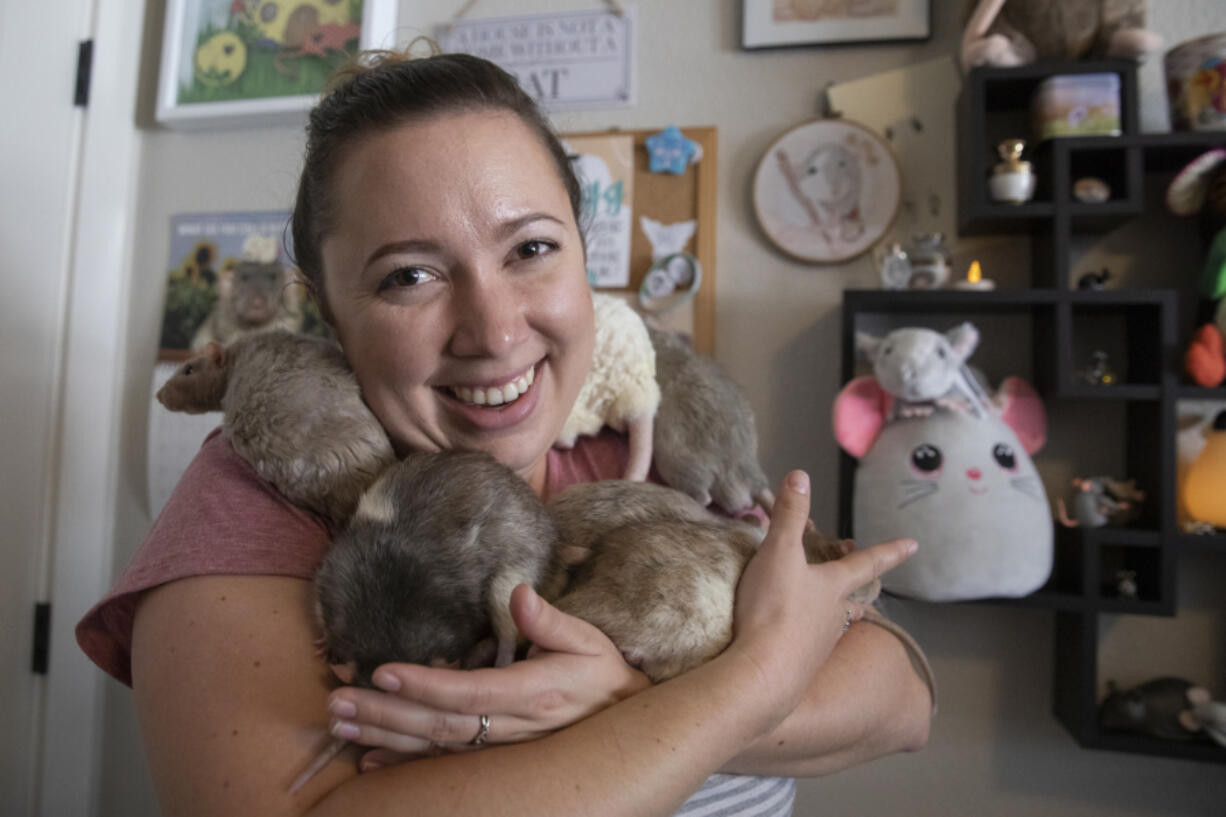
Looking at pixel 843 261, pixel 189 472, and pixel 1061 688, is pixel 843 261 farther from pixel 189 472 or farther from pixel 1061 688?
pixel 189 472

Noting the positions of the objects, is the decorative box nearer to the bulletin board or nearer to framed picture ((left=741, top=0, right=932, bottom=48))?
framed picture ((left=741, top=0, right=932, bottom=48))

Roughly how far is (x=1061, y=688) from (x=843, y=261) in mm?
1084

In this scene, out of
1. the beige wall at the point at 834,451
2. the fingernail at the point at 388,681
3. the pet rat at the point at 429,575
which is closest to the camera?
the fingernail at the point at 388,681

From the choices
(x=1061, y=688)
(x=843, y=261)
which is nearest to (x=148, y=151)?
(x=843, y=261)

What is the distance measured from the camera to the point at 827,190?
1.67 meters

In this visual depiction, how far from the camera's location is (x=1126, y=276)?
1.55 m

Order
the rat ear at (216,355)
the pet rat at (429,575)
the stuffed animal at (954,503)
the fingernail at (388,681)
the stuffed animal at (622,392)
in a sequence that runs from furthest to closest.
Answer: the stuffed animal at (954,503), the stuffed animal at (622,392), the rat ear at (216,355), the pet rat at (429,575), the fingernail at (388,681)

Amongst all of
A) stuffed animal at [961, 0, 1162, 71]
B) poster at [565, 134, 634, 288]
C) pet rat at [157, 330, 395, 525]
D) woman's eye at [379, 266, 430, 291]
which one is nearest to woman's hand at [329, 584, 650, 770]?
pet rat at [157, 330, 395, 525]

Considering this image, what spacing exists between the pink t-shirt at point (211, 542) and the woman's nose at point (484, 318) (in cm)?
27

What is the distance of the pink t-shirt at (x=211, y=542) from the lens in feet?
2.24

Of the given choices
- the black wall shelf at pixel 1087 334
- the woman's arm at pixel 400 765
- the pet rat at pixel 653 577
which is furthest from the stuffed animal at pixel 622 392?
the black wall shelf at pixel 1087 334

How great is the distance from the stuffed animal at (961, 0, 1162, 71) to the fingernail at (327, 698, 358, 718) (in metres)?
1.64

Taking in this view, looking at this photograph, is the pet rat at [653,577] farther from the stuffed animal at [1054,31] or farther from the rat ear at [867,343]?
the stuffed animal at [1054,31]

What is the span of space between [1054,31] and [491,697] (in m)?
1.66
